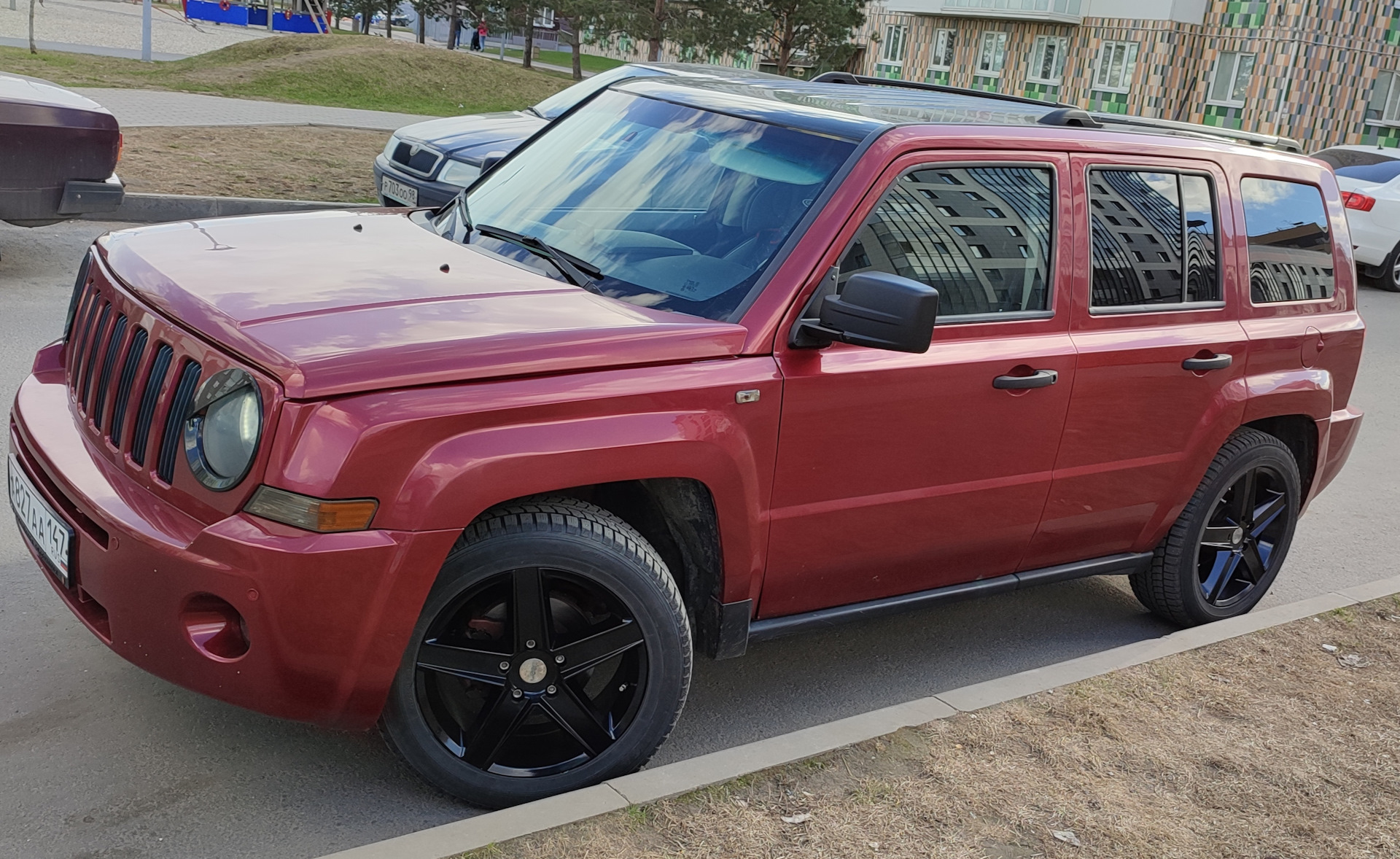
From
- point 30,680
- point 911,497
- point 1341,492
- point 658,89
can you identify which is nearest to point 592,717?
point 911,497

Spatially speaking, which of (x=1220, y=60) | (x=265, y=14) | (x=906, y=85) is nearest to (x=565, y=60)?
(x=265, y=14)

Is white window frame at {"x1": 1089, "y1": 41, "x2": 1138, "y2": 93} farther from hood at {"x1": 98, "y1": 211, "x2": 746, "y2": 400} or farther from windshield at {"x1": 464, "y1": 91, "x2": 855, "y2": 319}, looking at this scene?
hood at {"x1": 98, "y1": 211, "x2": 746, "y2": 400}

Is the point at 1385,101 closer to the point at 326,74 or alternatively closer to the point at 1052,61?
the point at 1052,61

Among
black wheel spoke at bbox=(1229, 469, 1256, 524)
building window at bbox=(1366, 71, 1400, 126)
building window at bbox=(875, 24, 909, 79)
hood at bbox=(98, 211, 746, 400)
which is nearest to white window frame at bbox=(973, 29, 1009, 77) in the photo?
building window at bbox=(875, 24, 909, 79)

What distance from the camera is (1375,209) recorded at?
54.0ft

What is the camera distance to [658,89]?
443 cm

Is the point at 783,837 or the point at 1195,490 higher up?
the point at 1195,490

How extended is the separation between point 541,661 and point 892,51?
54.0m

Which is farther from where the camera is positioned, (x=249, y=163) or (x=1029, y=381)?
(x=249, y=163)

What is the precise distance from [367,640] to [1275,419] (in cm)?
369

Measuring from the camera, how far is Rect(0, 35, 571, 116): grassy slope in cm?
2098

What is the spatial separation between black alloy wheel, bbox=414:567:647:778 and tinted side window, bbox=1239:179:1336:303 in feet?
9.17

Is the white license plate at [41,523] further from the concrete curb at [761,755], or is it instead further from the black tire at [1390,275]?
the black tire at [1390,275]

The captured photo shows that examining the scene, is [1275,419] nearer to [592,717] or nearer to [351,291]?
[592,717]
